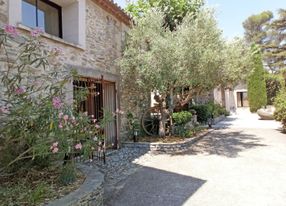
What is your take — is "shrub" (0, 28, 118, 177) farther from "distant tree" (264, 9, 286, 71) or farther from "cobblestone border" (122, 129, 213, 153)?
"distant tree" (264, 9, 286, 71)

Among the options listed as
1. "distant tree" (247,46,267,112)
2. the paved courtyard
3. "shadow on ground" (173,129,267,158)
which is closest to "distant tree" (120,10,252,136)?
"shadow on ground" (173,129,267,158)

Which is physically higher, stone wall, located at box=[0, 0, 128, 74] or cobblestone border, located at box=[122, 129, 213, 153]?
stone wall, located at box=[0, 0, 128, 74]

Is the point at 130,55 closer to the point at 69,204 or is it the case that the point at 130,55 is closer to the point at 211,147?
the point at 211,147

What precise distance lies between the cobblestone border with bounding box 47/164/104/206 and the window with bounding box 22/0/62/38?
4668mm

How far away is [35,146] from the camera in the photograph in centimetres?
445

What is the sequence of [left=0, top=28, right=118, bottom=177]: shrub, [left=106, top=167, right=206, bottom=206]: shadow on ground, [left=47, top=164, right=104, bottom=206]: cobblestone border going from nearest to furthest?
[left=47, top=164, right=104, bottom=206]: cobblestone border, [left=0, top=28, right=118, bottom=177]: shrub, [left=106, top=167, right=206, bottom=206]: shadow on ground

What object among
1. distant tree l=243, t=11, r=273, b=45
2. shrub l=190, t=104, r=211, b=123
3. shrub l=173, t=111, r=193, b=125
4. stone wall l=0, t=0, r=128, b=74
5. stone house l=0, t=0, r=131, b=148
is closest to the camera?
stone house l=0, t=0, r=131, b=148

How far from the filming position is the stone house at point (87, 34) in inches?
298

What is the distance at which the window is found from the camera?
762 centimetres

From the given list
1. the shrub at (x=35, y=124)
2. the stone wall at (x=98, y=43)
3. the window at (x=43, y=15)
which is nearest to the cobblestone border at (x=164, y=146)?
the stone wall at (x=98, y=43)

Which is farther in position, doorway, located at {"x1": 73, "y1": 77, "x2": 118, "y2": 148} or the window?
doorway, located at {"x1": 73, "y1": 77, "x2": 118, "y2": 148}

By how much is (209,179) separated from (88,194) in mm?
3390

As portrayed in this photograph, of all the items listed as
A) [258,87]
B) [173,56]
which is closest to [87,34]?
[173,56]

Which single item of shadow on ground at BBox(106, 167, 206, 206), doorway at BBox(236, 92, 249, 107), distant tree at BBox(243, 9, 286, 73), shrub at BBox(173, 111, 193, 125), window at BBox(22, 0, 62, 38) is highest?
distant tree at BBox(243, 9, 286, 73)
